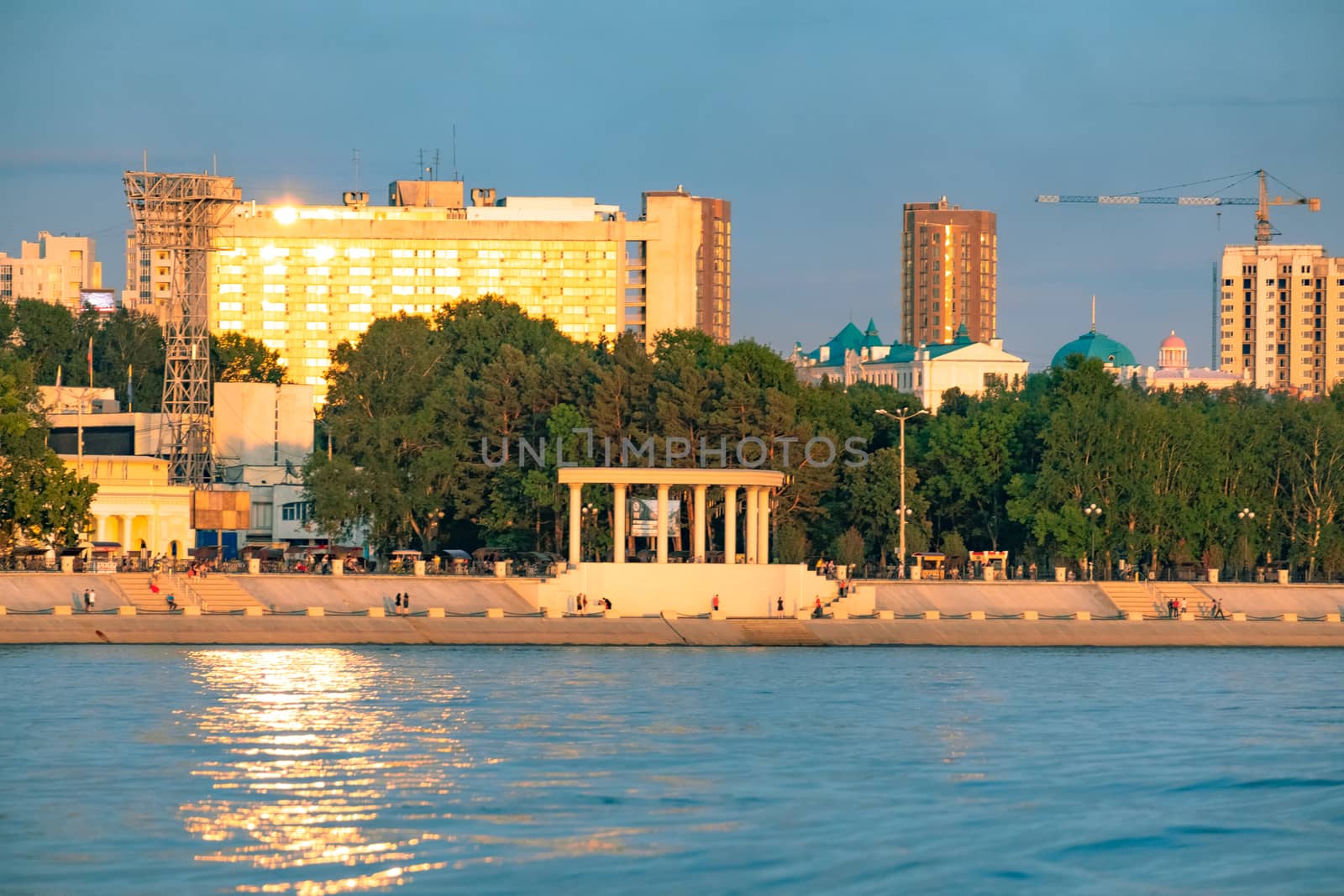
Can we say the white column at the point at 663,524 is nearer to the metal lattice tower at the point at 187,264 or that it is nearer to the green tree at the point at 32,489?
the green tree at the point at 32,489

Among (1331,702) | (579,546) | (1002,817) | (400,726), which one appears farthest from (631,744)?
(579,546)

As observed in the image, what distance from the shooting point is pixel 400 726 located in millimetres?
54219

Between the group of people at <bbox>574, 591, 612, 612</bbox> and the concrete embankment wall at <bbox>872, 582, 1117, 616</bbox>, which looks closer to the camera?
the group of people at <bbox>574, 591, 612, 612</bbox>

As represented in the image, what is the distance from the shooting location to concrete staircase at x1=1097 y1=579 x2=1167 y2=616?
9275 cm

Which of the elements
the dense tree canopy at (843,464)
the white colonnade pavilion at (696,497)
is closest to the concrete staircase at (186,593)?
the white colonnade pavilion at (696,497)

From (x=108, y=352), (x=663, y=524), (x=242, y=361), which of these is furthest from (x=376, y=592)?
(x=108, y=352)

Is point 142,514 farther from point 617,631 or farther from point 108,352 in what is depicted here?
point 108,352

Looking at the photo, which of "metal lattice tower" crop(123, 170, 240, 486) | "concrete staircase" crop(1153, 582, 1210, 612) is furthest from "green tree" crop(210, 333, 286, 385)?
"concrete staircase" crop(1153, 582, 1210, 612)

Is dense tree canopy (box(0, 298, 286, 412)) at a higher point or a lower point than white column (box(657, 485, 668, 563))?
higher

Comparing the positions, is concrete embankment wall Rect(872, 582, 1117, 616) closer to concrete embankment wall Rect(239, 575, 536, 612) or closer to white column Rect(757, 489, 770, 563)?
white column Rect(757, 489, 770, 563)

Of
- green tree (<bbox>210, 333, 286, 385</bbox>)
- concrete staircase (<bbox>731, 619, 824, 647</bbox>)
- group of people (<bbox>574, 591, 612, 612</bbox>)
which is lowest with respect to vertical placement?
concrete staircase (<bbox>731, 619, 824, 647</bbox>)

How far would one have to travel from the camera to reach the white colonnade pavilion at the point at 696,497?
87.9 m

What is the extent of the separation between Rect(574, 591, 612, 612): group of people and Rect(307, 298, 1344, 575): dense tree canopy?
12.7 metres

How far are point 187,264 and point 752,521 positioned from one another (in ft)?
119
